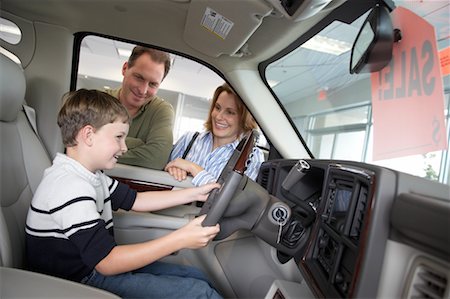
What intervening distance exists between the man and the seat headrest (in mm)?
697

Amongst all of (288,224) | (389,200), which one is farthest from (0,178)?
(389,200)

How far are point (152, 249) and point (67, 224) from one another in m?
0.22

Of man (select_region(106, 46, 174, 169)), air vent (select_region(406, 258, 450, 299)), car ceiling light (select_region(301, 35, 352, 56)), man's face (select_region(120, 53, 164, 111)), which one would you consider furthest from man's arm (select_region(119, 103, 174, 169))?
air vent (select_region(406, 258, 450, 299))

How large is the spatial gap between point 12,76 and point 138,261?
709mm

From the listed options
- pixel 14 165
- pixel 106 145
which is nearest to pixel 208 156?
pixel 106 145

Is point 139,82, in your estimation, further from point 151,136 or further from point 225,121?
point 225,121

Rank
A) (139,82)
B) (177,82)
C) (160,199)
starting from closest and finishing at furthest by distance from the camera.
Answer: (160,199)
(139,82)
(177,82)

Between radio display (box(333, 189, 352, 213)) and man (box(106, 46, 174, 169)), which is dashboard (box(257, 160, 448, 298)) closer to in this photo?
radio display (box(333, 189, 352, 213))

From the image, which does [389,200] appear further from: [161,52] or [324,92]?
[324,92]

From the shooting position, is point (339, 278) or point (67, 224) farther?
point (67, 224)

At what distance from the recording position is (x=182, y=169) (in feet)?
5.35

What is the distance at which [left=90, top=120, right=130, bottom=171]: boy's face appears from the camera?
3.43ft

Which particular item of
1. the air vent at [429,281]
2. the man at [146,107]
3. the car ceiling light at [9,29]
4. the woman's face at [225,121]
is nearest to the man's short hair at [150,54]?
the man at [146,107]

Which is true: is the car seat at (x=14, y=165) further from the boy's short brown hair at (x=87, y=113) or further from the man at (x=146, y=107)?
the man at (x=146, y=107)
